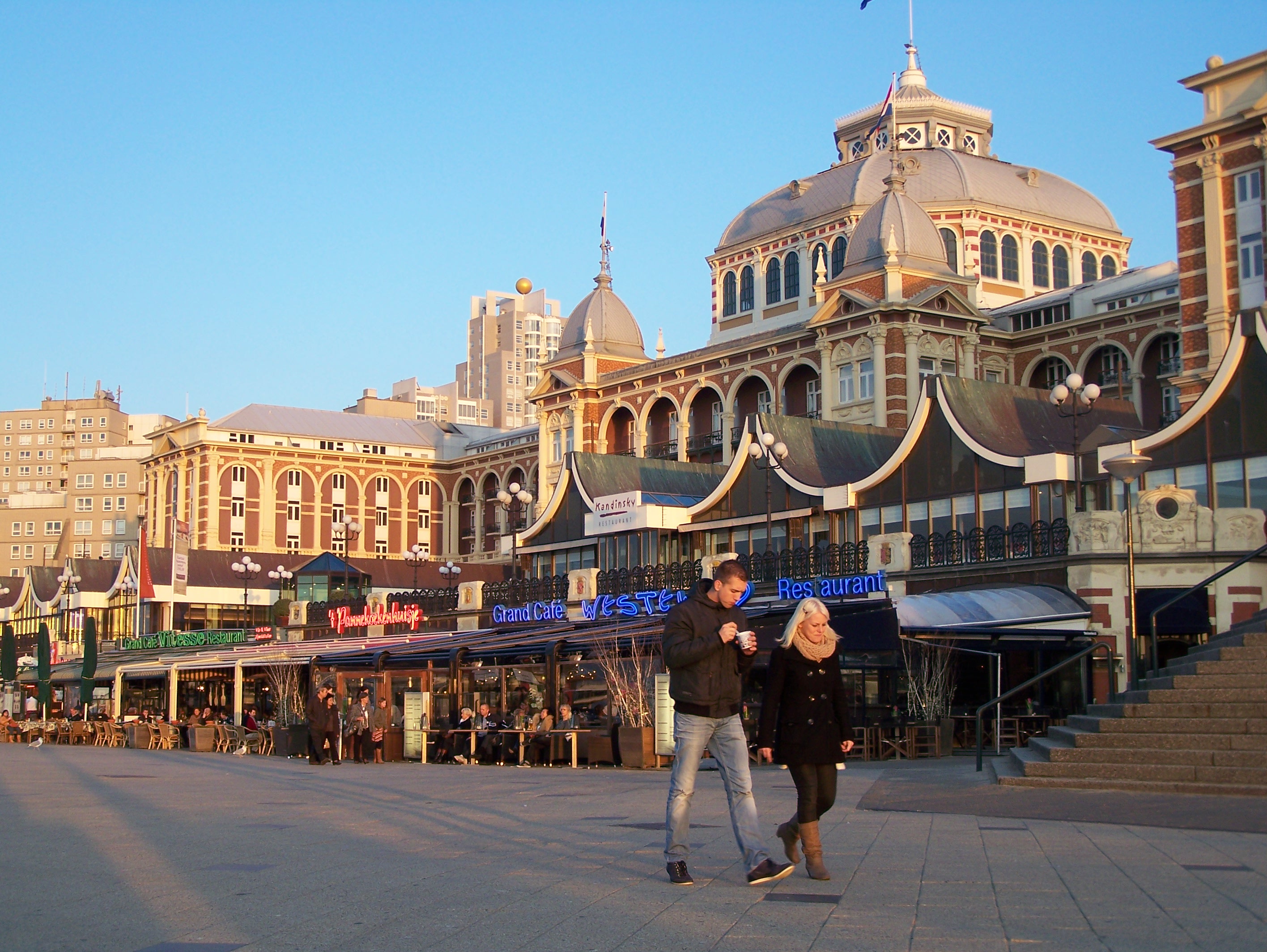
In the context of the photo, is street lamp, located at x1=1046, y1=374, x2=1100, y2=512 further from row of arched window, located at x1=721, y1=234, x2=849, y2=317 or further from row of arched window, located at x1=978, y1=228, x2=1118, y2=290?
row of arched window, located at x1=978, y1=228, x2=1118, y2=290

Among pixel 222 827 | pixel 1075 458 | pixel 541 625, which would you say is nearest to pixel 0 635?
pixel 541 625

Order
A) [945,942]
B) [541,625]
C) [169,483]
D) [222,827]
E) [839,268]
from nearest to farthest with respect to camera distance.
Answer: [945,942] < [222,827] < [541,625] < [839,268] < [169,483]

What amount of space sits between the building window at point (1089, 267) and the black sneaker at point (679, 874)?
241ft

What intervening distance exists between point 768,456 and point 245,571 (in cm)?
3385

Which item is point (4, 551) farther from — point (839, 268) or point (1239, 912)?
point (1239, 912)

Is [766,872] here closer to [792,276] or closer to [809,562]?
[809,562]

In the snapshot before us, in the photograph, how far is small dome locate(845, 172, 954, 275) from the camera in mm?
63562

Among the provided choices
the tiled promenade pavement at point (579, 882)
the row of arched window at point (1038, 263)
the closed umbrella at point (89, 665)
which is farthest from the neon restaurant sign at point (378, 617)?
the row of arched window at point (1038, 263)

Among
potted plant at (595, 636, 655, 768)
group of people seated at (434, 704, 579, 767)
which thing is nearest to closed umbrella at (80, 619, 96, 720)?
group of people seated at (434, 704, 579, 767)

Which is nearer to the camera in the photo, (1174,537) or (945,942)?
(945,942)

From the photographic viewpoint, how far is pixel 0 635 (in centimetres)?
6259

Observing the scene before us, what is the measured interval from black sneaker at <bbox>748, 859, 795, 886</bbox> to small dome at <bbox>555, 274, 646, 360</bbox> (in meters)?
69.3

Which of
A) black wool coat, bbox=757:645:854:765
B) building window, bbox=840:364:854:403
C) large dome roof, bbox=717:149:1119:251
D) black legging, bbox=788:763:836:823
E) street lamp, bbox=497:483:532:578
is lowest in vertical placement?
black legging, bbox=788:763:836:823

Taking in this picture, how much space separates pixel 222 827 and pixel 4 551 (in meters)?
148
